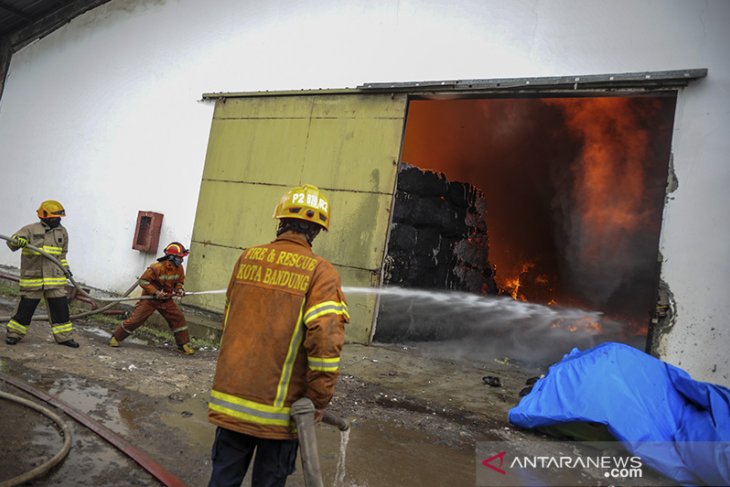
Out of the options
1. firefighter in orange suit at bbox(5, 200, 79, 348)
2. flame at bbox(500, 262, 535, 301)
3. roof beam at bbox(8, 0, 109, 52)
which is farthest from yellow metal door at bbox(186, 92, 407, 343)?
roof beam at bbox(8, 0, 109, 52)

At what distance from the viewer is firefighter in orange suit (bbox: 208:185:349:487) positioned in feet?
7.27

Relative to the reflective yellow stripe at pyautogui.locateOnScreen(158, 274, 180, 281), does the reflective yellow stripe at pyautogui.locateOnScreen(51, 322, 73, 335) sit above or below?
below

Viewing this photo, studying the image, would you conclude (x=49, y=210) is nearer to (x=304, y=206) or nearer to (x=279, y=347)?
(x=304, y=206)

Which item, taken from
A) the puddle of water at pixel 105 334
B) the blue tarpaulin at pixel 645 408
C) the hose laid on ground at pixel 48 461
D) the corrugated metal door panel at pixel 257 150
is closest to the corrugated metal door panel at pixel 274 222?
the corrugated metal door panel at pixel 257 150

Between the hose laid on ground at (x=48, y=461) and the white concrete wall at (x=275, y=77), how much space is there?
15.1 feet

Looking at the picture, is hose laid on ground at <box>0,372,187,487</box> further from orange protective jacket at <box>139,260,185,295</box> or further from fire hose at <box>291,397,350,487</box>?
orange protective jacket at <box>139,260,185,295</box>

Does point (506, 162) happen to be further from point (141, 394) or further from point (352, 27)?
point (141, 394)

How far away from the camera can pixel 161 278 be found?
6.39 m

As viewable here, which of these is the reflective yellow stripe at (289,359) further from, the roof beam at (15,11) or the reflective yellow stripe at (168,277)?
the roof beam at (15,11)

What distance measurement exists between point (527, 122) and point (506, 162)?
904 mm

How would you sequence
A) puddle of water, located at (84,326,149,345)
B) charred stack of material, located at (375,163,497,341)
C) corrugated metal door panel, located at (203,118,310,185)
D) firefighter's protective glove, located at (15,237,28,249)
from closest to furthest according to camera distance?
firefighter's protective glove, located at (15,237,28,249) → puddle of water, located at (84,326,149,345) → charred stack of material, located at (375,163,497,341) → corrugated metal door panel, located at (203,118,310,185)

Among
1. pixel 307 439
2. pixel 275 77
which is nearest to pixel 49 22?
pixel 275 77

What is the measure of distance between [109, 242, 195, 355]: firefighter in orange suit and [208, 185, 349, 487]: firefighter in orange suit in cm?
430

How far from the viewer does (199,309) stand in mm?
7742
